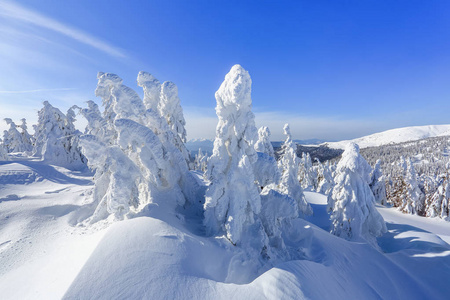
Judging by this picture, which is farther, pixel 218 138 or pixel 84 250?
Result: pixel 218 138

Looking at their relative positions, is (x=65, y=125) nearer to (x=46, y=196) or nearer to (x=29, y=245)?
(x=46, y=196)

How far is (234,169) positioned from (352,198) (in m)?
11.2

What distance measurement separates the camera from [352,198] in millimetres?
15141

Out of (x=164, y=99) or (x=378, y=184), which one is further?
(x=378, y=184)

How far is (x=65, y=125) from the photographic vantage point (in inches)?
1171

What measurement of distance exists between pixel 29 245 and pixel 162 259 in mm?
7067

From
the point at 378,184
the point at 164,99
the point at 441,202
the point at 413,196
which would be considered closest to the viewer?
the point at 164,99

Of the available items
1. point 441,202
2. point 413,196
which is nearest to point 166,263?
point 441,202

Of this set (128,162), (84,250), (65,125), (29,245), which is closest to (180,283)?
(84,250)

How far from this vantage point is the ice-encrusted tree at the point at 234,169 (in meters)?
9.27

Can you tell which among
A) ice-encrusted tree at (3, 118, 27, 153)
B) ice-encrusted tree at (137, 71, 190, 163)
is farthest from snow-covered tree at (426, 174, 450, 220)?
ice-encrusted tree at (3, 118, 27, 153)

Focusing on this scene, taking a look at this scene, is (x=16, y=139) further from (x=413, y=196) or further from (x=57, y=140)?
(x=413, y=196)

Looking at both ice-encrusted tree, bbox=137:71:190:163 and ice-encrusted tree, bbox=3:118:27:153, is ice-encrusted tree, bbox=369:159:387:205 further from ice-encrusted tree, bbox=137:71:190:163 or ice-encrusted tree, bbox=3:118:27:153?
ice-encrusted tree, bbox=3:118:27:153

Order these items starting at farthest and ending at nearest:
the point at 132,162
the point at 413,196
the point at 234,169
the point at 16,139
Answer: the point at 16,139, the point at 413,196, the point at 132,162, the point at 234,169
